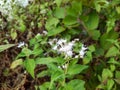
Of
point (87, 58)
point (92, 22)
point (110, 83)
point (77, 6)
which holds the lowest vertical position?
point (110, 83)

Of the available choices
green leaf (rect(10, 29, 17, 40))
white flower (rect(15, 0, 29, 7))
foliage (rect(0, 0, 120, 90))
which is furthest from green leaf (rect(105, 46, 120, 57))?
white flower (rect(15, 0, 29, 7))

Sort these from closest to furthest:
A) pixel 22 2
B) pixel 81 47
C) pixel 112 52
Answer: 1. pixel 81 47
2. pixel 112 52
3. pixel 22 2

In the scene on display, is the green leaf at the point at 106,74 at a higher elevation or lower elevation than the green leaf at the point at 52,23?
lower

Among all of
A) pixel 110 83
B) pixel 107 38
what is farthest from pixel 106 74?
pixel 107 38

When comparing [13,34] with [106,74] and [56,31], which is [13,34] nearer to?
[56,31]

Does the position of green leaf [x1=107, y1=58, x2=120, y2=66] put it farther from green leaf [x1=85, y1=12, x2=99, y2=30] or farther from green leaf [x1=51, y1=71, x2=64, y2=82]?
green leaf [x1=51, y1=71, x2=64, y2=82]

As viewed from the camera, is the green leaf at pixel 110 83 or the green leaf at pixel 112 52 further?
the green leaf at pixel 112 52

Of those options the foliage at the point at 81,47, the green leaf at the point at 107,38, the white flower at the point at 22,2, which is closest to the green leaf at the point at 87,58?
the foliage at the point at 81,47

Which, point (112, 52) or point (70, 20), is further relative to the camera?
point (70, 20)

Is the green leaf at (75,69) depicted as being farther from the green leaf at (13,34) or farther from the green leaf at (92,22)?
the green leaf at (13,34)

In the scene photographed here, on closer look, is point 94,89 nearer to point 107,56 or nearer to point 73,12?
point 107,56

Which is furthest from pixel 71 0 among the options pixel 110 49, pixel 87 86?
pixel 87 86
